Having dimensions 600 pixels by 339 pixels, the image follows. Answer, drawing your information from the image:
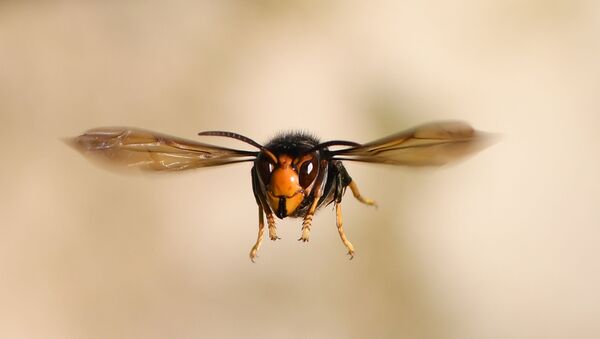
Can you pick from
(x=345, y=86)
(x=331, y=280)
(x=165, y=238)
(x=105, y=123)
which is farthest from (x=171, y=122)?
(x=331, y=280)

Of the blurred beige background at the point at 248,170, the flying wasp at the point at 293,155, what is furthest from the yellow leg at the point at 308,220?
the blurred beige background at the point at 248,170

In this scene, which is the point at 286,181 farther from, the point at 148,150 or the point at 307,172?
the point at 148,150

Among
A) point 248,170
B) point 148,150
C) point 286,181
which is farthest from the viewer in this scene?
point 248,170

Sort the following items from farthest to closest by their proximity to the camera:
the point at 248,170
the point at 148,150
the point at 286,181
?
the point at 248,170, the point at 148,150, the point at 286,181

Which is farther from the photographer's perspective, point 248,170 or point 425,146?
point 248,170

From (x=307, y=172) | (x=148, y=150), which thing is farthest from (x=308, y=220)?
(x=148, y=150)

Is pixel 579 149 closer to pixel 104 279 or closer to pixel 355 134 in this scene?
pixel 355 134
